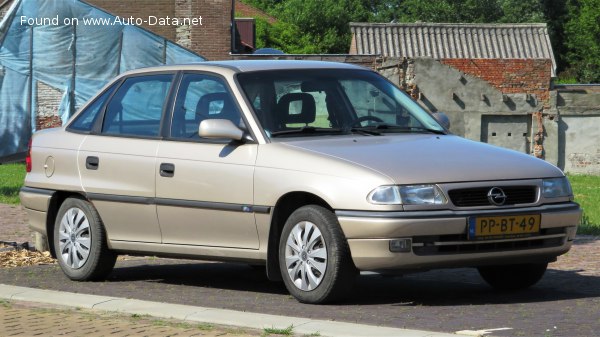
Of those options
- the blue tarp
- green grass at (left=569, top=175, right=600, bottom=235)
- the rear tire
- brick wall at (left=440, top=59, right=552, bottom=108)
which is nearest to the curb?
the rear tire

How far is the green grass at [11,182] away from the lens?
20719mm

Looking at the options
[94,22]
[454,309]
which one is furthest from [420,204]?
[94,22]

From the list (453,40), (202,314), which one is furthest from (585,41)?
(202,314)

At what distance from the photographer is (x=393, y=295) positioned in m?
8.68

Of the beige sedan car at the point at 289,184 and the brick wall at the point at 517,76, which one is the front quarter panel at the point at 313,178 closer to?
the beige sedan car at the point at 289,184

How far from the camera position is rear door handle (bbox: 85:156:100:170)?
9.70 meters

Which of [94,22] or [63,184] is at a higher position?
[94,22]

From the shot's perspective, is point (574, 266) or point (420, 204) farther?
point (574, 266)

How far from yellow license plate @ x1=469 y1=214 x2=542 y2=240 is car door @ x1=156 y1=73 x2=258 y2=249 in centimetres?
154

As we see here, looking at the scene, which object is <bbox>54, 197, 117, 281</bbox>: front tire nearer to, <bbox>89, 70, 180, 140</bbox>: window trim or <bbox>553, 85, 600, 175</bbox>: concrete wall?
<bbox>89, 70, 180, 140</bbox>: window trim

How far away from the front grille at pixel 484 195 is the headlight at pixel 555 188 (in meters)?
0.10

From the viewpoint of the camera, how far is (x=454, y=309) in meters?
7.78

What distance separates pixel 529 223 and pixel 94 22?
27.0 m

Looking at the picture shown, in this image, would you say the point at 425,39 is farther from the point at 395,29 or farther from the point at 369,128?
the point at 369,128
